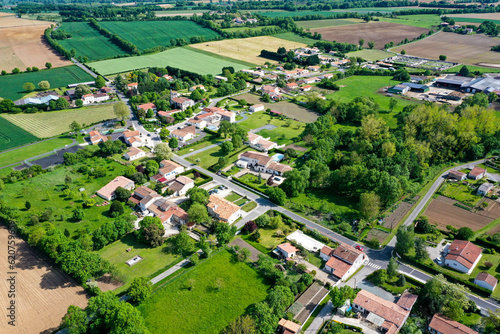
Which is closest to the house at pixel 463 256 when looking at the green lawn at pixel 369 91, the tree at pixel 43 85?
the green lawn at pixel 369 91

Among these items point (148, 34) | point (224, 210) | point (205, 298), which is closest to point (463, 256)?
point (224, 210)

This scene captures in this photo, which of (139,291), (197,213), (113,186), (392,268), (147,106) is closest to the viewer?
(139,291)

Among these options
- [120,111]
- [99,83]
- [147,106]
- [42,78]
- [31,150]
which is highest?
[120,111]

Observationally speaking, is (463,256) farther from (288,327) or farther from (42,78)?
(42,78)

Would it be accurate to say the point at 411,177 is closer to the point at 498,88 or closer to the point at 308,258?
the point at 308,258

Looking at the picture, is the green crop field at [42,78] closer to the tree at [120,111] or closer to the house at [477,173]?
the tree at [120,111]

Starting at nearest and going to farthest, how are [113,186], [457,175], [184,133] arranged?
[113,186]
[457,175]
[184,133]

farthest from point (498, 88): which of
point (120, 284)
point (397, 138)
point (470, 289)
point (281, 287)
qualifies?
point (120, 284)

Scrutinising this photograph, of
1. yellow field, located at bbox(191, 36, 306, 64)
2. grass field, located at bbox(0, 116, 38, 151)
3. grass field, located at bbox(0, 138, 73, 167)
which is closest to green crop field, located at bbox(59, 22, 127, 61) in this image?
yellow field, located at bbox(191, 36, 306, 64)
